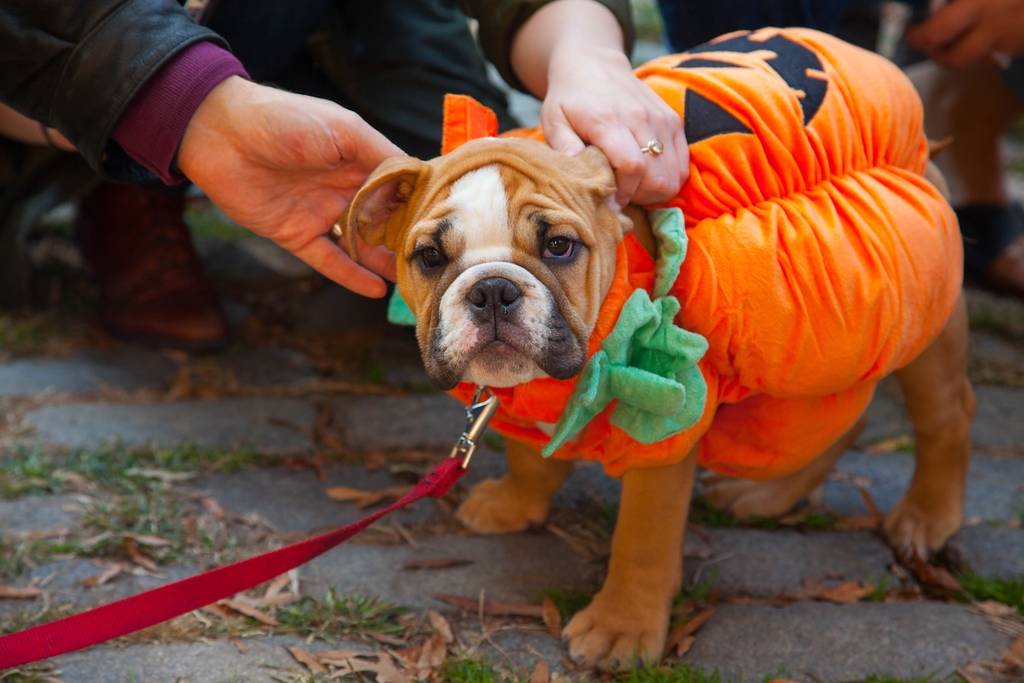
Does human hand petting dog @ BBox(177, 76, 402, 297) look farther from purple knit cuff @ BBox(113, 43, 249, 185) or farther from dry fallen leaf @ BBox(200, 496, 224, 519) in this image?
dry fallen leaf @ BBox(200, 496, 224, 519)

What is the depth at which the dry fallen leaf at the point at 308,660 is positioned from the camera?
1947 millimetres

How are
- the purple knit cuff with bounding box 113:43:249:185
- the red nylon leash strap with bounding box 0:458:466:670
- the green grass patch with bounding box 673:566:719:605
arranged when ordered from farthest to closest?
the green grass patch with bounding box 673:566:719:605, the purple knit cuff with bounding box 113:43:249:185, the red nylon leash strap with bounding box 0:458:466:670

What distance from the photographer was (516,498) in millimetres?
2479

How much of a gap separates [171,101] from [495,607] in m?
1.18

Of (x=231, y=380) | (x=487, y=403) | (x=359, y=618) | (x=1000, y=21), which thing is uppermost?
(x=1000, y=21)

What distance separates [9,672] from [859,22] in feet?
11.7

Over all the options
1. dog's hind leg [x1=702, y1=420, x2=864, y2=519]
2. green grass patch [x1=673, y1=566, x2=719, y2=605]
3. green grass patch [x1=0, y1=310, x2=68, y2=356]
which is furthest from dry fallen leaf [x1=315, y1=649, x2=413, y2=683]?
green grass patch [x1=0, y1=310, x2=68, y2=356]

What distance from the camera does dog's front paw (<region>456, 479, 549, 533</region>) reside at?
2.48 m

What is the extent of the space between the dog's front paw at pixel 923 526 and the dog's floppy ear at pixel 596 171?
3.91ft

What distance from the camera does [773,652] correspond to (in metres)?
2.10

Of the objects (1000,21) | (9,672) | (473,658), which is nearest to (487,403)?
(473,658)

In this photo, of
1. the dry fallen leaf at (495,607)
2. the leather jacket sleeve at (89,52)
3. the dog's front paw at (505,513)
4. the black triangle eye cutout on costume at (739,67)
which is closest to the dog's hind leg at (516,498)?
the dog's front paw at (505,513)

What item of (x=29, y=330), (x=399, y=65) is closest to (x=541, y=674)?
(x=399, y=65)

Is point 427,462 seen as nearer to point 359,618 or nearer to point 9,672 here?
point 359,618
